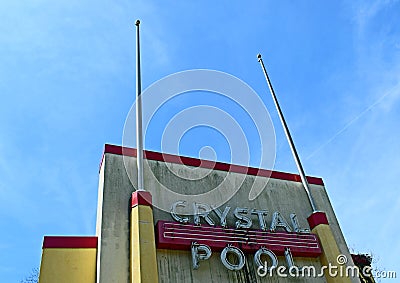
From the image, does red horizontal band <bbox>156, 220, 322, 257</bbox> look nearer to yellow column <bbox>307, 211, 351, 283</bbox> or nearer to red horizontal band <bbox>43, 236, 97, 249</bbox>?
yellow column <bbox>307, 211, 351, 283</bbox>

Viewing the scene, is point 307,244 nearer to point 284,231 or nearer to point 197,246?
point 284,231

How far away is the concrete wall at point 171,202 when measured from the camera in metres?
9.82

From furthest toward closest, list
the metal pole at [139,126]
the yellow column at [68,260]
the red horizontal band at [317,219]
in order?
the red horizontal band at [317,219], the metal pole at [139,126], the yellow column at [68,260]

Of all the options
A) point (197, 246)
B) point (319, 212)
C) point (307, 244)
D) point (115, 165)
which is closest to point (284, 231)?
point (307, 244)

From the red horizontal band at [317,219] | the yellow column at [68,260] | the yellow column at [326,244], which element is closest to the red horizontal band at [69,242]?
the yellow column at [68,260]

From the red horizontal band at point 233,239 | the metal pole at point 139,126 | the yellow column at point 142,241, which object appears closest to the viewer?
the yellow column at point 142,241

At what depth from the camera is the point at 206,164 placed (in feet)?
44.4

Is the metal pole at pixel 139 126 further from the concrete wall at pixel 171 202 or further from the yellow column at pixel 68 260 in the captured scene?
the yellow column at pixel 68 260

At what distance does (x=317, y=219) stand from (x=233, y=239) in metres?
3.63

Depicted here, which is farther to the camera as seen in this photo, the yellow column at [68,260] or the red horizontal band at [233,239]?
the red horizontal band at [233,239]

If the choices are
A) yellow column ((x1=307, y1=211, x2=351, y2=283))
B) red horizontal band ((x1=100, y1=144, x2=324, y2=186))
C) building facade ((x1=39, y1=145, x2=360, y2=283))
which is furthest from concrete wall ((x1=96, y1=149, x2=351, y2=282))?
yellow column ((x1=307, y1=211, x2=351, y2=283))

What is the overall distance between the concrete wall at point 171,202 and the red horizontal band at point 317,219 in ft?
0.78

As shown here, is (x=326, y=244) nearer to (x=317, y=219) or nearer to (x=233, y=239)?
(x=317, y=219)

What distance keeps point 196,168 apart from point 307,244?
14.6 feet
